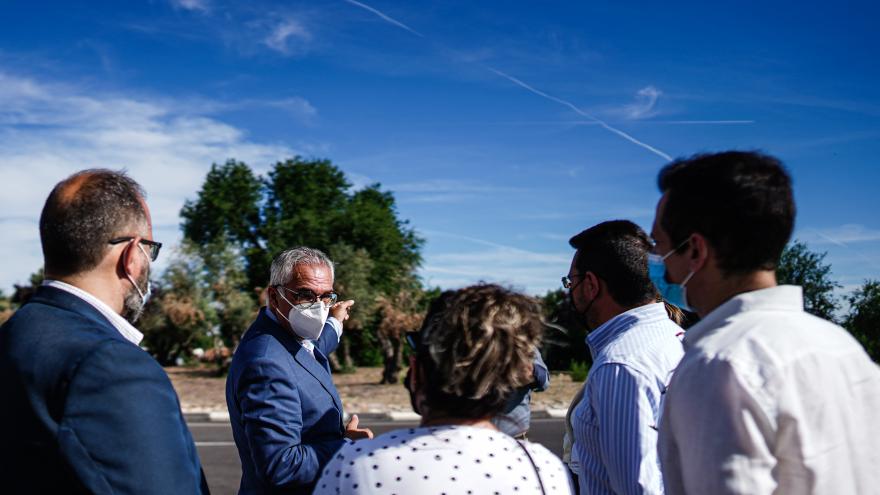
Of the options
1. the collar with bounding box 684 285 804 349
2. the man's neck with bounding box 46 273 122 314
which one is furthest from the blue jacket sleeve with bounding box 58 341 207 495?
the collar with bounding box 684 285 804 349

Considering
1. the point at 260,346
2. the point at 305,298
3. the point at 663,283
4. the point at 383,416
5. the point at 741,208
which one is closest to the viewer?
the point at 741,208

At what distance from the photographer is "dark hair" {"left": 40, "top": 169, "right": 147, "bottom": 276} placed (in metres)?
2.26

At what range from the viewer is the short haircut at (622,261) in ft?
10.8

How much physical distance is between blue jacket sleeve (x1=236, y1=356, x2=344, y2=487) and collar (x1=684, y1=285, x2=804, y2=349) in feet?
6.10

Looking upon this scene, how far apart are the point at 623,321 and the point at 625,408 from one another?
490 millimetres

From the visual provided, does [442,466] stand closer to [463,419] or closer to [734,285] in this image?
[463,419]

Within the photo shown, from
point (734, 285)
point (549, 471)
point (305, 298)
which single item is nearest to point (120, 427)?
point (549, 471)

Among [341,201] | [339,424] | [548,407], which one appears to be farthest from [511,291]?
[341,201]

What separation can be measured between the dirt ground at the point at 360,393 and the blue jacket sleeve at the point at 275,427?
14.3 meters

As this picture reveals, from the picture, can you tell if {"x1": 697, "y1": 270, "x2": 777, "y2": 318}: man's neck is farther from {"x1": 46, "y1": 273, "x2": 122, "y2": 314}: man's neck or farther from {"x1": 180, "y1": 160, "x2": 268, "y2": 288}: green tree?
{"x1": 180, "y1": 160, "x2": 268, "y2": 288}: green tree

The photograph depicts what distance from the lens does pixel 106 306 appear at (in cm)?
229

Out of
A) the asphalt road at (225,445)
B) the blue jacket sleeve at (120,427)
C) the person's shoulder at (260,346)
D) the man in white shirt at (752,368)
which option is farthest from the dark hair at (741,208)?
the asphalt road at (225,445)

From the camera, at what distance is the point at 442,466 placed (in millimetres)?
1921

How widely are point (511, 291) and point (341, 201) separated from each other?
39.4 meters
